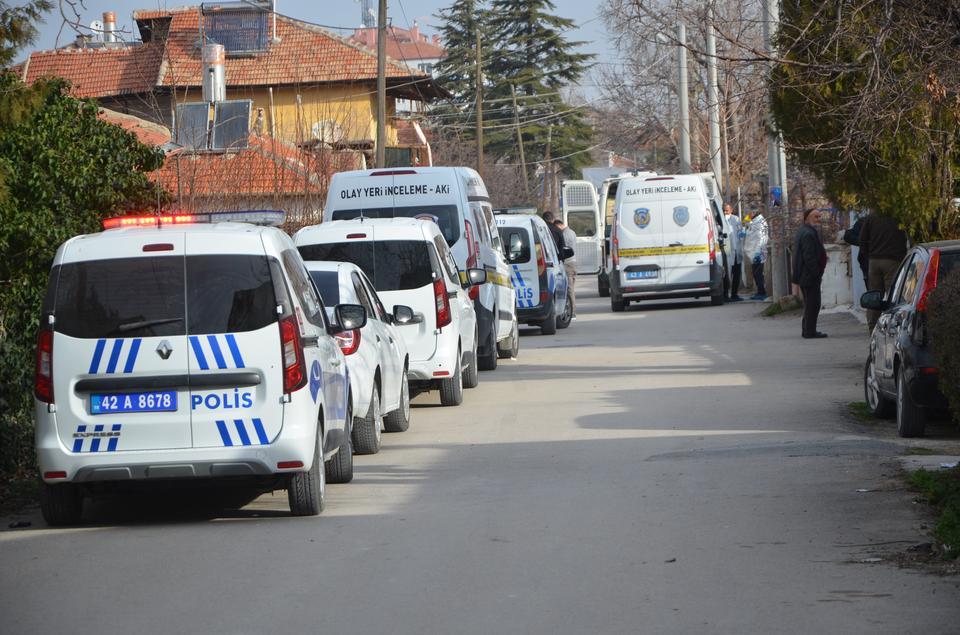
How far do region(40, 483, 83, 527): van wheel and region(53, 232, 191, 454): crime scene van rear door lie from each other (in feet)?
1.69

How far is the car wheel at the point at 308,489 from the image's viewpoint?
31.0ft

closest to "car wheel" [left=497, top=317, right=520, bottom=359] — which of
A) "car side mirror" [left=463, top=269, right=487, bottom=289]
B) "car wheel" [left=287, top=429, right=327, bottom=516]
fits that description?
"car side mirror" [left=463, top=269, right=487, bottom=289]

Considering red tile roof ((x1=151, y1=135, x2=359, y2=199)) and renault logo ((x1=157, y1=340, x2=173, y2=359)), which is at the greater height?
red tile roof ((x1=151, y1=135, x2=359, y2=199))

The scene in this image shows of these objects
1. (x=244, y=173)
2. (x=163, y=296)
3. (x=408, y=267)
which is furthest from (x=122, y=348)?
(x=244, y=173)

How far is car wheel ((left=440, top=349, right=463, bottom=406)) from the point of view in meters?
15.9

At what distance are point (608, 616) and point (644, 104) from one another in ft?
182

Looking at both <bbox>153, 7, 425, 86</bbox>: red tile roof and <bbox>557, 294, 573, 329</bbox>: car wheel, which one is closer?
<bbox>557, 294, 573, 329</bbox>: car wheel

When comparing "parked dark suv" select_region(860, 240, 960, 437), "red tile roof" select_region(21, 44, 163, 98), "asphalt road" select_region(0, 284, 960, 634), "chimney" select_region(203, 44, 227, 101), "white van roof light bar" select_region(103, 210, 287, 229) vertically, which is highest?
"red tile roof" select_region(21, 44, 163, 98)

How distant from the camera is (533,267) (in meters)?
25.7

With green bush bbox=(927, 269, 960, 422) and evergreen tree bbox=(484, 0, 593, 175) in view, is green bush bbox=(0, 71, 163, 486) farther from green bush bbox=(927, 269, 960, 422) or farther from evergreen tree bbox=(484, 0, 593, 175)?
evergreen tree bbox=(484, 0, 593, 175)

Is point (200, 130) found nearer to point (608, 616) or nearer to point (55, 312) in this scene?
point (55, 312)

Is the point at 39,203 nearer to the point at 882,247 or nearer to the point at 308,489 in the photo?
the point at 308,489

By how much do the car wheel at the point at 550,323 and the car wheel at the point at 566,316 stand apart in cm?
124

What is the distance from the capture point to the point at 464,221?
18.1 metres
